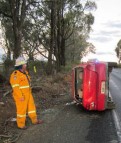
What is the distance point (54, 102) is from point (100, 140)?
6.49 metres

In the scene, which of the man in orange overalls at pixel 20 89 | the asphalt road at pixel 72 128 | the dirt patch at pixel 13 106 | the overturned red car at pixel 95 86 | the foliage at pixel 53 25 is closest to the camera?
the asphalt road at pixel 72 128

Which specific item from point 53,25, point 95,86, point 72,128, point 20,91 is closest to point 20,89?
point 20,91

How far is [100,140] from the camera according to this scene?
8211 millimetres

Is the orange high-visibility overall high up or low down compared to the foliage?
down

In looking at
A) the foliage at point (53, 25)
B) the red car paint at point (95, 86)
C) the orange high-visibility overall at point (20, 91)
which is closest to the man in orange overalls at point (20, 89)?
the orange high-visibility overall at point (20, 91)

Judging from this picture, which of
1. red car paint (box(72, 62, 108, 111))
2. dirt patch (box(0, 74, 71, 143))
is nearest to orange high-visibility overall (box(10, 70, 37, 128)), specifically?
dirt patch (box(0, 74, 71, 143))

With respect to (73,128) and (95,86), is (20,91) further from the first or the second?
(95,86)

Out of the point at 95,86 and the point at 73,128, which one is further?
the point at 95,86

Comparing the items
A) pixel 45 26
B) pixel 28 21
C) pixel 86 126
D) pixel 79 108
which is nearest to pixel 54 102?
pixel 79 108

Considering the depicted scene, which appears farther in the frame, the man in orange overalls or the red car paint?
the red car paint

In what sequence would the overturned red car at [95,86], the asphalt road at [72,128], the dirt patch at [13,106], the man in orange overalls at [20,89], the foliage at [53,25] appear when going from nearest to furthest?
the asphalt road at [72,128], the dirt patch at [13,106], the man in orange overalls at [20,89], the overturned red car at [95,86], the foliage at [53,25]

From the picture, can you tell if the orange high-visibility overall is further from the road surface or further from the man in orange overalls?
the road surface

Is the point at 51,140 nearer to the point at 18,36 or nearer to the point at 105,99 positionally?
the point at 105,99

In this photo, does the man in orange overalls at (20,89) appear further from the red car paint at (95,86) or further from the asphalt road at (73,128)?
the red car paint at (95,86)
